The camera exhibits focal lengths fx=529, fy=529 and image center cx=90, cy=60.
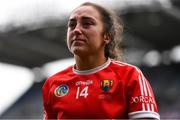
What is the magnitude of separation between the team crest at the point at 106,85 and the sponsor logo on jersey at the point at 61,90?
0.21 metres

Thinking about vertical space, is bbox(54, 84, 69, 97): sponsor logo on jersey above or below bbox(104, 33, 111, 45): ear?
below

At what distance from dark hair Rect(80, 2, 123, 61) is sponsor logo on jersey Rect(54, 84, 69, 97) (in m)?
0.34

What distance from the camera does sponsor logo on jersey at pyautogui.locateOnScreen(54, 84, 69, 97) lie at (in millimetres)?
2877

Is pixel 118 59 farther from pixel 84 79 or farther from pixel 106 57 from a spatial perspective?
pixel 84 79

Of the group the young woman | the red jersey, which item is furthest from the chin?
the red jersey

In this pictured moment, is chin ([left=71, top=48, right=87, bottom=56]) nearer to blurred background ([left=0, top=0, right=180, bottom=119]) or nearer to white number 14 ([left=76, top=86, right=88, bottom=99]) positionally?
white number 14 ([left=76, top=86, right=88, bottom=99])

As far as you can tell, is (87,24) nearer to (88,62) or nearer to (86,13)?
(86,13)

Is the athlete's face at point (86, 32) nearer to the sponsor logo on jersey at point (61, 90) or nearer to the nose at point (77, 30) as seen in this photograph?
the nose at point (77, 30)

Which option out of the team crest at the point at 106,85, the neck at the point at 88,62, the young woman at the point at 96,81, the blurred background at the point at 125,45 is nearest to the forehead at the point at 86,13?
the young woman at the point at 96,81

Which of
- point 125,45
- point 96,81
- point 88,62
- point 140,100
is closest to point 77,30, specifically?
point 88,62

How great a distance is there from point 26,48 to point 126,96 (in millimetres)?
13240

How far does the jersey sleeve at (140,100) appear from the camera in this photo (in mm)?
2674

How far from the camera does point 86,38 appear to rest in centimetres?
290

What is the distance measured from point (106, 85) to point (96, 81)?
0.08 metres
